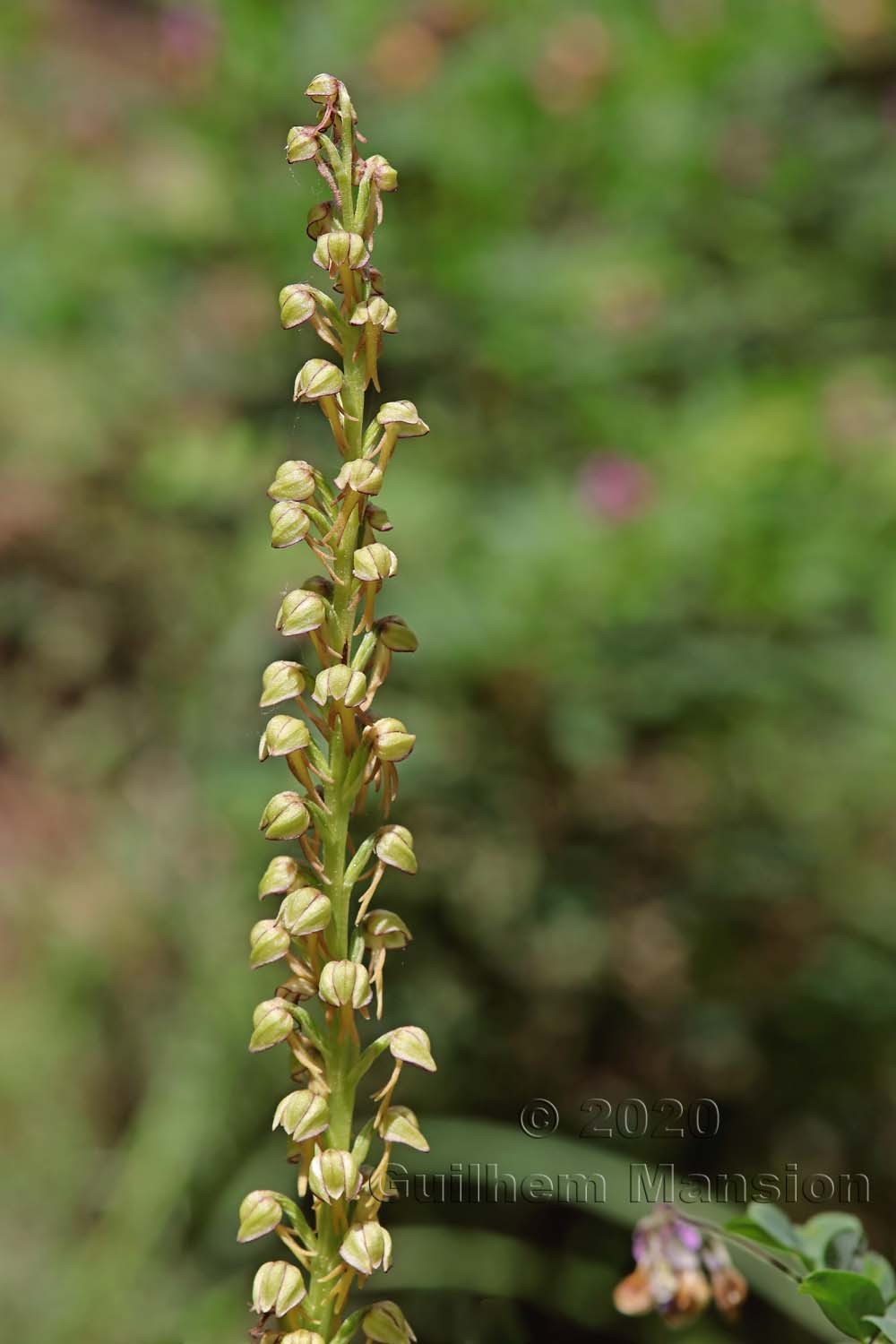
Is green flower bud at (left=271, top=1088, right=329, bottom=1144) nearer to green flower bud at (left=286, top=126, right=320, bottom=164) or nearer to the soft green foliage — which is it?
the soft green foliage

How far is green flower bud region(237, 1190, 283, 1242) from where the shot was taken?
64 centimetres

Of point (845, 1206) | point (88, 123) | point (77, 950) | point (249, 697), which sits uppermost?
point (88, 123)

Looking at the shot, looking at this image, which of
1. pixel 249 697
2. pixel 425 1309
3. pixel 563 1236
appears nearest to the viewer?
pixel 425 1309

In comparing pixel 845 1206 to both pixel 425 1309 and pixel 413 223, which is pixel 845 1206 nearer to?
pixel 425 1309

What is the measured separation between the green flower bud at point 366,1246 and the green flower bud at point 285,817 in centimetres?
18

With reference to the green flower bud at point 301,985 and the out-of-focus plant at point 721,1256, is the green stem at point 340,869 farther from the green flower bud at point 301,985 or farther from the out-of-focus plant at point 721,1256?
the out-of-focus plant at point 721,1256

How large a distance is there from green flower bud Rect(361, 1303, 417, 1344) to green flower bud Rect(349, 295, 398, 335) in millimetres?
455

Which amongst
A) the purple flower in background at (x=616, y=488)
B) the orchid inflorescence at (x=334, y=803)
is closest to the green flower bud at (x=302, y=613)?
the orchid inflorescence at (x=334, y=803)

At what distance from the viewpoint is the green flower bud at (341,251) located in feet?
1.98

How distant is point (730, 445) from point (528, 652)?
1.91ft

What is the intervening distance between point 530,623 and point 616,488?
328 millimetres

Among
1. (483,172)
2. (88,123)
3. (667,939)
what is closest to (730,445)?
(483,172)

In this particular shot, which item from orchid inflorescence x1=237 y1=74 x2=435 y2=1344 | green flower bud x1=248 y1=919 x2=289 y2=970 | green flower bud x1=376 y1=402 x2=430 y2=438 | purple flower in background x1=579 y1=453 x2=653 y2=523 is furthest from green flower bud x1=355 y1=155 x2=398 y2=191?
purple flower in background x1=579 y1=453 x2=653 y2=523

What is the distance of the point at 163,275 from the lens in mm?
3303
